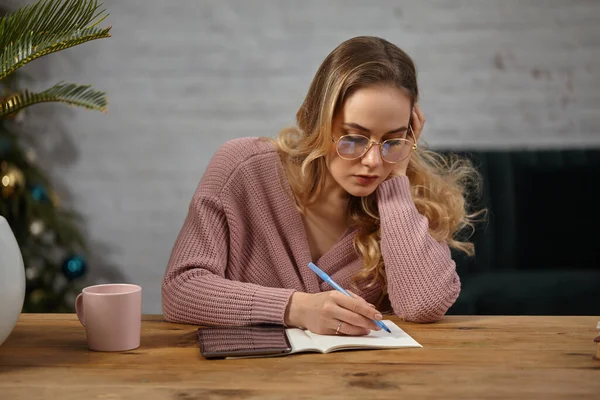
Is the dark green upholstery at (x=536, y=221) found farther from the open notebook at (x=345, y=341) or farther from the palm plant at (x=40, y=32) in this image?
the palm plant at (x=40, y=32)

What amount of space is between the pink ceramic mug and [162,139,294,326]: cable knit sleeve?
0.84ft

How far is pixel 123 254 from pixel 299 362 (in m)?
2.72

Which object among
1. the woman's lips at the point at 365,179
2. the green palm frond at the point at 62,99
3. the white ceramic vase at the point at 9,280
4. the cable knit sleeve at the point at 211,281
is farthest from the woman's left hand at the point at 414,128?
the white ceramic vase at the point at 9,280

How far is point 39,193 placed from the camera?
3.04 m

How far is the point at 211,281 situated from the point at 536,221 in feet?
6.16

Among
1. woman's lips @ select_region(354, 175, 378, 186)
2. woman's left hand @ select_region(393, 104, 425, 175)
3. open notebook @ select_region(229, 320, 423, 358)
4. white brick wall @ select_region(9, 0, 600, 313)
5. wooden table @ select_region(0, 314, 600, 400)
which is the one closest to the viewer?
wooden table @ select_region(0, 314, 600, 400)

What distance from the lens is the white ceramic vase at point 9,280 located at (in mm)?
1072

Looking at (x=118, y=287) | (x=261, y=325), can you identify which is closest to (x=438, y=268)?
(x=261, y=325)

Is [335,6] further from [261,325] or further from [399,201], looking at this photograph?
[261,325]

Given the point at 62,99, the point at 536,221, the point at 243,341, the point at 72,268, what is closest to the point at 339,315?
the point at 243,341

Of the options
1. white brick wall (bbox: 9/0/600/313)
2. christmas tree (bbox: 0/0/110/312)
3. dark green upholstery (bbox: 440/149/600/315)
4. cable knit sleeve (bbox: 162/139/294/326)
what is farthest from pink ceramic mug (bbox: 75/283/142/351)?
white brick wall (bbox: 9/0/600/313)

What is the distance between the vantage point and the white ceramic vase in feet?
3.52

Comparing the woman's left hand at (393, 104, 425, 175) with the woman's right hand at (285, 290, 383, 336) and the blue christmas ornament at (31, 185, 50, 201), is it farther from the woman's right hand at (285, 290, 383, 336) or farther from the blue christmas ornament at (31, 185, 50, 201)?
the blue christmas ornament at (31, 185, 50, 201)

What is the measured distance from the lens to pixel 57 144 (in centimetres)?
362
